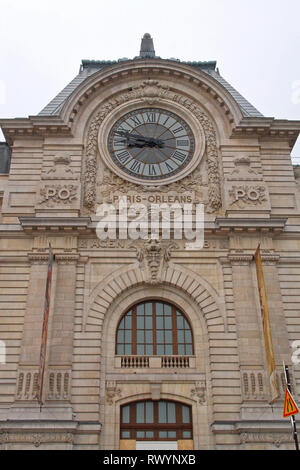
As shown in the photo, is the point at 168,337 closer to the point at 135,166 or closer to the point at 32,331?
the point at 32,331

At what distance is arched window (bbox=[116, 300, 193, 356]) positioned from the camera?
22422 millimetres

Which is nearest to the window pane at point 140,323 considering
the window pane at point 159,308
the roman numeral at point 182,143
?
the window pane at point 159,308

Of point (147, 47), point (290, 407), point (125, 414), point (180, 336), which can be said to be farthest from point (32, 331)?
point (147, 47)

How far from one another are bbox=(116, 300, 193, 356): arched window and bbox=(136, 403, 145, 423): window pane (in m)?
2.17

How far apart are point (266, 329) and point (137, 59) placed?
52.8 feet

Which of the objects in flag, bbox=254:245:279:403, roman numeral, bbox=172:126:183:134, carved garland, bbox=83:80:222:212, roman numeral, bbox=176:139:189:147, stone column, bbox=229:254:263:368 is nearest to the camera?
flag, bbox=254:245:279:403

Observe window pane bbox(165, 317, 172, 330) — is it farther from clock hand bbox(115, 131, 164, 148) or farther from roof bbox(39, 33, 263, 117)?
roof bbox(39, 33, 263, 117)

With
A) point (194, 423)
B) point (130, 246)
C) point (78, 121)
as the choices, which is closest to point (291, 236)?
point (130, 246)

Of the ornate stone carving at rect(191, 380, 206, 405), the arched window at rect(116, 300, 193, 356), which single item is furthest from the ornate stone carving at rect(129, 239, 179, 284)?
the ornate stone carving at rect(191, 380, 206, 405)

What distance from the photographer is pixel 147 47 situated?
39.5 m

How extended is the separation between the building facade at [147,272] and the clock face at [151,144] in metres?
0.08

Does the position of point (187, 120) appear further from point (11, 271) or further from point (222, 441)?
point (222, 441)

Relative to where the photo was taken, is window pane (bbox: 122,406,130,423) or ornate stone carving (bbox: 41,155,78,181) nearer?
window pane (bbox: 122,406,130,423)

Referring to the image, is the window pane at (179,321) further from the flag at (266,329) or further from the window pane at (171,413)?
the flag at (266,329)
